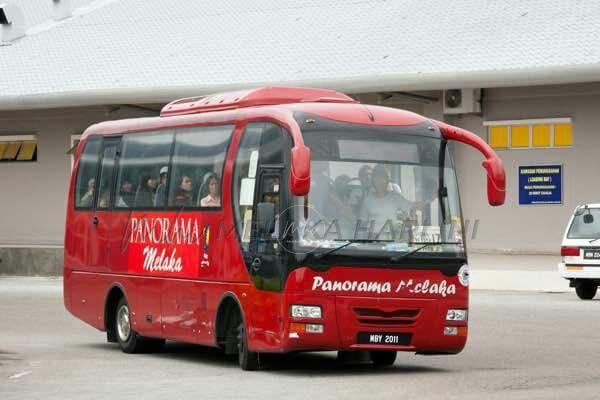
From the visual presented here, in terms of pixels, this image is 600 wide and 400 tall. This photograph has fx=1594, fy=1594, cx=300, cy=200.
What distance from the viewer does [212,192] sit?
677 inches

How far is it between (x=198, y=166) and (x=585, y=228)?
13.8 meters

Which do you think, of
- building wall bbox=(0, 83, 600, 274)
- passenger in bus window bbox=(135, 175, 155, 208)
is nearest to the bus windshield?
passenger in bus window bbox=(135, 175, 155, 208)

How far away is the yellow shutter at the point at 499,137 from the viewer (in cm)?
3744

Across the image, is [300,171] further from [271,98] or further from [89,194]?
[89,194]

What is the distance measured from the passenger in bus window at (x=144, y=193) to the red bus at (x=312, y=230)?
548 millimetres

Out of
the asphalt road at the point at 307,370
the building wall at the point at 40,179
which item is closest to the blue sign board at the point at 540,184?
the asphalt road at the point at 307,370

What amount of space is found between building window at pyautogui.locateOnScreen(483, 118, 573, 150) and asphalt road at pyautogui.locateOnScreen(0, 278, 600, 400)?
12932mm

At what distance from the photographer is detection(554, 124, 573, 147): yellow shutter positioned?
3641 cm

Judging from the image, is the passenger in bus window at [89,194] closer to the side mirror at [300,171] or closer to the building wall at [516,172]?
the side mirror at [300,171]

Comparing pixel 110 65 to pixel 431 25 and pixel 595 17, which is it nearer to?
pixel 431 25

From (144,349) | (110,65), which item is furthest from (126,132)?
(110,65)

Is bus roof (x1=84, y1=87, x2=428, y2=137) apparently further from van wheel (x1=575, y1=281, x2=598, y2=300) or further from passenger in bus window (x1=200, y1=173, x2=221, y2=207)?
van wheel (x1=575, y1=281, x2=598, y2=300)

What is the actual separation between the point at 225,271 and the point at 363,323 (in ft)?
5.82

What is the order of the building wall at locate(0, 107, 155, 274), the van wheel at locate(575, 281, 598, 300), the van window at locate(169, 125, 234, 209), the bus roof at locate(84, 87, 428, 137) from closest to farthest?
the bus roof at locate(84, 87, 428, 137)
the van window at locate(169, 125, 234, 209)
the van wheel at locate(575, 281, 598, 300)
the building wall at locate(0, 107, 155, 274)
